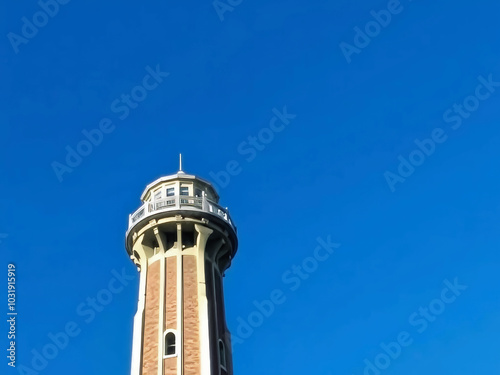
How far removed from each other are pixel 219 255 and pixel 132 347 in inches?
328

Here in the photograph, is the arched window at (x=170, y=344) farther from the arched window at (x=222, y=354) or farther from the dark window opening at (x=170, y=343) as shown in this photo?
the arched window at (x=222, y=354)

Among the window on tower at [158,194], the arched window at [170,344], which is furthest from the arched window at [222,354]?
the window on tower at [158,194]

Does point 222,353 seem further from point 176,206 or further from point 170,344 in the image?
point 176,206

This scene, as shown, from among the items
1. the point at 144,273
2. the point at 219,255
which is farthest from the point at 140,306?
the point at 219,255

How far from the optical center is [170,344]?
4681cm

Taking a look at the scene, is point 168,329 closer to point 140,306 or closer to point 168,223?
point 140,306

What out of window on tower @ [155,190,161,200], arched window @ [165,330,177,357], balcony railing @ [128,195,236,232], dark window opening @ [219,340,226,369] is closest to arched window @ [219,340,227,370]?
dark window opening @ [219,340,226,369]

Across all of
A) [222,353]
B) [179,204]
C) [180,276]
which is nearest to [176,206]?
[179,204]

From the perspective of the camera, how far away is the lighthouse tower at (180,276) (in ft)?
152

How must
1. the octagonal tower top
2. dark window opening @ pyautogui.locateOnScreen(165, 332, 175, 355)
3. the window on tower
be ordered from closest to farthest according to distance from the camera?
dark window opening @ pyautogui.locateOnScreen(165, 332, 175, 355) < the octagonal tower top < the window on tower

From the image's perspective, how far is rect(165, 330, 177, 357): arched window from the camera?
4631cm

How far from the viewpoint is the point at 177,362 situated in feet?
150

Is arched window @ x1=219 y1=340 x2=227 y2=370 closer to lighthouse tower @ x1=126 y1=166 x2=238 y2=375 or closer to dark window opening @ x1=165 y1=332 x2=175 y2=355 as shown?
lighthouse tower @ x1=126 y1=166 x2=238 y2=375

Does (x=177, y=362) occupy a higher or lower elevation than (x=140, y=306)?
lower
